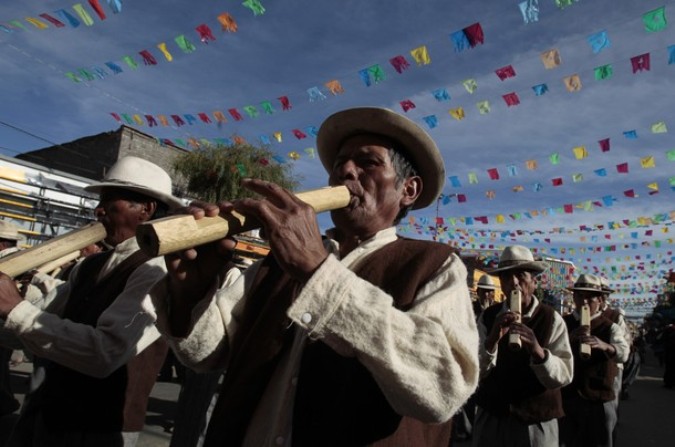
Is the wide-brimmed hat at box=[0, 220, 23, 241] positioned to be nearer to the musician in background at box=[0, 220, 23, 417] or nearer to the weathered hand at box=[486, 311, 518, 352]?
the musician in background at box=[0, 220, 23, 417]

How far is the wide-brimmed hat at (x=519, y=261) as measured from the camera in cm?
414

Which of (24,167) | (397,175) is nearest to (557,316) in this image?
(397,175)

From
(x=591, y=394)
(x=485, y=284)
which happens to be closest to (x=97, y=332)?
(x=591, y=394)

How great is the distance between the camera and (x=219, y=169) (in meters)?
17.0

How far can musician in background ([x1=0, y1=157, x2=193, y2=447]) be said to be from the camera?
Answer: 6.61ft

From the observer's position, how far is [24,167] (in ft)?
40.6

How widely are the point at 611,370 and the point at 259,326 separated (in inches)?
180

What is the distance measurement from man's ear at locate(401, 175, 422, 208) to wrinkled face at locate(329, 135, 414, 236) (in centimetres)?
1

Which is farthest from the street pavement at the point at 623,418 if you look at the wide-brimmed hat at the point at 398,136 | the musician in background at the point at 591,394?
the wide-brimmed hat at the point at 398,136

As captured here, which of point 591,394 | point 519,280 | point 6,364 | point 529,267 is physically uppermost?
point 529,267

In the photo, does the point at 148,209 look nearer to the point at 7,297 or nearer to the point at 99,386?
the point at 7,297

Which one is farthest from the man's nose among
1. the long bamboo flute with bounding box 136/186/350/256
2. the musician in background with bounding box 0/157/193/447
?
the musician in background with bounding box 0/157/193/447

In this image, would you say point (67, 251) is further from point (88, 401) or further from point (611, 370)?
point (611, 370)

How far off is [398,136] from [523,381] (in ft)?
8.34
